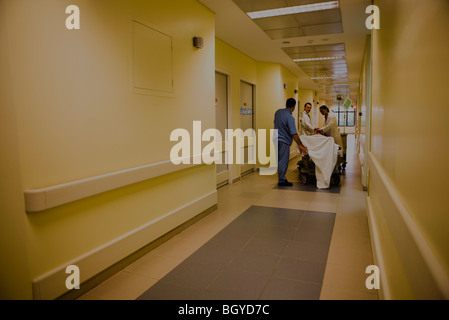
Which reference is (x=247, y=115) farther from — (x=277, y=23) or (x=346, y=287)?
(x=346, y=287)

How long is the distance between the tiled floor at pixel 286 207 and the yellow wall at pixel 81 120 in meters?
0.32

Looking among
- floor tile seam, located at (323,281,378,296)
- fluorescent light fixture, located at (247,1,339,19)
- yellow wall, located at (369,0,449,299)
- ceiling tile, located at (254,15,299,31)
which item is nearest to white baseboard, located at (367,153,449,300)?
yellow wall, located at (369,0,449,299)

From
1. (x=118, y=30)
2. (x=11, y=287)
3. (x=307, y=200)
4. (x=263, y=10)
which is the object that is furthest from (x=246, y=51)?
(x=11, y=287)

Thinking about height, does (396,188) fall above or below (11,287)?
above

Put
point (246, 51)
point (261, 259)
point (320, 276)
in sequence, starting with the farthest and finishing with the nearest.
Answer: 1. point (246, 51)
2. point (261, 259)
3. point (320, 276)

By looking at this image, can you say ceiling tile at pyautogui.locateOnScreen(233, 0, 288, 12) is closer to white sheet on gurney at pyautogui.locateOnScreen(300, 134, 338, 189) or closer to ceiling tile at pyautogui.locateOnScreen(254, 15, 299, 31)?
ceiling tile at pyautogui.locateOnScreen(254, 15, 299, 31)

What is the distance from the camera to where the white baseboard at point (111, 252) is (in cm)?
220

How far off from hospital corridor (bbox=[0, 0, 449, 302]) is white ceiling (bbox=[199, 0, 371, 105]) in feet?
0.23

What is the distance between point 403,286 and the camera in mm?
A: 1447

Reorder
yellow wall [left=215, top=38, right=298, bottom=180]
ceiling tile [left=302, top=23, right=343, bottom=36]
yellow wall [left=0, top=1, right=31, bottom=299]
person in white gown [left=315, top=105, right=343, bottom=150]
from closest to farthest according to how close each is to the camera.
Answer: yellow wall [left=0, top=1, right=31, bottom=299] → ceiling tile [left=302, top=23, right=343, bottom=36] → yellow wall [left=215, top=38, right=298, bottom=180] → person in white gown [left=315, top=105, right=343, bottom=150]

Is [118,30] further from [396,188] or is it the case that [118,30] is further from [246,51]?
[246,51]

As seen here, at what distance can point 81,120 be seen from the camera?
8.11 ft

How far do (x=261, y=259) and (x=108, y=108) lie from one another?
1970 mm

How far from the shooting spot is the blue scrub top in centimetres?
646
